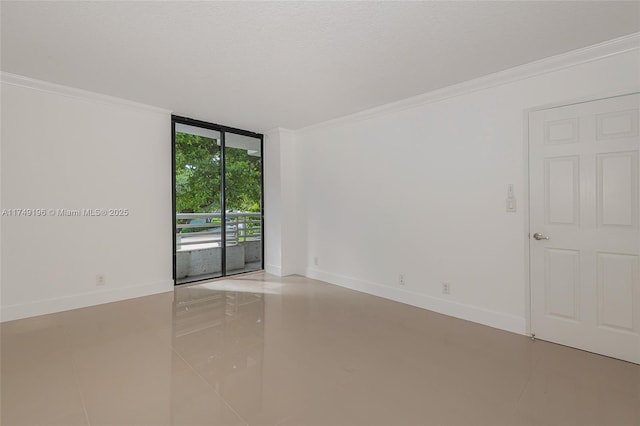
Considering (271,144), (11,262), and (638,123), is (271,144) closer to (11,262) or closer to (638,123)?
(11,262)

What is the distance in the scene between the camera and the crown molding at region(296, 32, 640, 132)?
8.15 ft

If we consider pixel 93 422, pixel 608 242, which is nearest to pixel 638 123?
pixel 608 242

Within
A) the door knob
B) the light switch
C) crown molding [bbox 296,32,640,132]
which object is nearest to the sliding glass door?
crown molding [bbox 296,32,640,132]

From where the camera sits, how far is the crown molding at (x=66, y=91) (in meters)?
3.18

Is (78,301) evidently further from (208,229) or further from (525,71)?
(525,71)

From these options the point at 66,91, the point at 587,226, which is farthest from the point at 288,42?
the point at 587,226

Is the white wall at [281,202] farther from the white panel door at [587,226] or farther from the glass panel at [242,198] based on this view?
the white panel door at [587,226]

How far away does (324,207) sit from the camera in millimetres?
5012

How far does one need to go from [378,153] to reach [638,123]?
2458mm

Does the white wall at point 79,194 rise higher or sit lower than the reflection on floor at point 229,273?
higher

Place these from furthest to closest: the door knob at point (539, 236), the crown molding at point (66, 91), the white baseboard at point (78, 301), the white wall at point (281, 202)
→ the white wall at point (281, 202)
the white baseboard at point (78, 301)
the crown molding at point (66, 91)
the door knob at point (539, 236)

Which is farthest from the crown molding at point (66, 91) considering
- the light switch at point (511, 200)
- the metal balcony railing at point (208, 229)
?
the light switch at point (511, 200)

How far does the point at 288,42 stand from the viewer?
8.22 feet

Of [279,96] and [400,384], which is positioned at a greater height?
[279,96]
